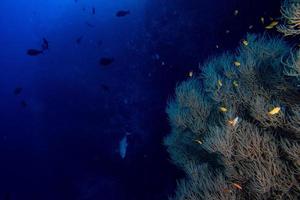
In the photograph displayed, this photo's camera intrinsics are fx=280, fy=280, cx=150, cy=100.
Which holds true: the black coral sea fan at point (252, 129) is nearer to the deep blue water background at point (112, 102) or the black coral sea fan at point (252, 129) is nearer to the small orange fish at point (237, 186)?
the small orange fish at point (237, 186)

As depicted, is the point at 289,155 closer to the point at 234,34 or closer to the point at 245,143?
the point at 245,143

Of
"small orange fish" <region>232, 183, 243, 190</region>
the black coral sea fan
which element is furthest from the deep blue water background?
"small orange fish" <region>232, 183, 243, 190</region>

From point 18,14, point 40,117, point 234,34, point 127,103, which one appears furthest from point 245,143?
point 18,14

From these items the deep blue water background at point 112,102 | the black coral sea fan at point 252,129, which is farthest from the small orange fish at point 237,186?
the deep blue water background at point 112,102

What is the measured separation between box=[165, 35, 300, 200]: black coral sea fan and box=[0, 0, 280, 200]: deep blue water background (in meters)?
6.25

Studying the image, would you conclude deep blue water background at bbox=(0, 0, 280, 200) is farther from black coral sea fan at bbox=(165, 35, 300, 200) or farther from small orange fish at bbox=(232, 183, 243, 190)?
small orange fish at bbox=(232, 183, 243, 190)

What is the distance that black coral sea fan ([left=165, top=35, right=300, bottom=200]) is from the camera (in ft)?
13.4

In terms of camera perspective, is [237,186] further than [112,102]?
No

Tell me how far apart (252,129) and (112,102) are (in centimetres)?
1278

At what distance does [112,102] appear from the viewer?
16594mm

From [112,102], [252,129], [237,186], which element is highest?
[252,129]

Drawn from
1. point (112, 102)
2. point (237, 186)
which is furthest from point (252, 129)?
point (112, 102)

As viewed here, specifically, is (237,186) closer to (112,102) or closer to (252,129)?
(252,129)

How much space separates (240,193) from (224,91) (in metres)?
1.88
